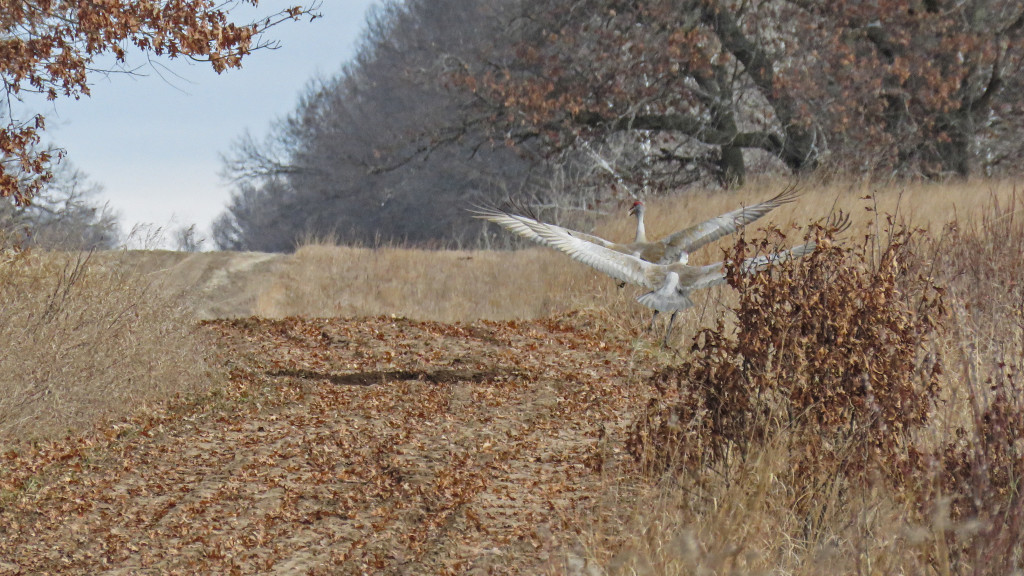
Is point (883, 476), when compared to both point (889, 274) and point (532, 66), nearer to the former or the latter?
point (889, 274)

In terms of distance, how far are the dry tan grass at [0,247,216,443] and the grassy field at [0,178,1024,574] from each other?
23 millimetres

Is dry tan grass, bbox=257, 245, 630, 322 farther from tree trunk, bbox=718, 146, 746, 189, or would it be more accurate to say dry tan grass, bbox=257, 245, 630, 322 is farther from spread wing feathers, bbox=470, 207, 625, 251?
spread wing feathers, bbox=470, 207, 625, 251

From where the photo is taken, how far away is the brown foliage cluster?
4.45 metres

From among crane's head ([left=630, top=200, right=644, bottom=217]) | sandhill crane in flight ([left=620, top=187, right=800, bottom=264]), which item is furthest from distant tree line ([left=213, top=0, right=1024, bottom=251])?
sandhill crane in flight ([left=620, top=187, right=800, bottom=264])

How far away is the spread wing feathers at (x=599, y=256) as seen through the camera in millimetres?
7027

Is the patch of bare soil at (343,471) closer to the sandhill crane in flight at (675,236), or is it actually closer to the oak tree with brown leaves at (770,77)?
the sandhill crane in flight at (675,236)

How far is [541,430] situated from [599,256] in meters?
1.47

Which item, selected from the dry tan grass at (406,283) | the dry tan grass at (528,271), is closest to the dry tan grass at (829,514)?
the dry tan grass at (528,271)

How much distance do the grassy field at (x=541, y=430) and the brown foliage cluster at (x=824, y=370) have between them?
14mm

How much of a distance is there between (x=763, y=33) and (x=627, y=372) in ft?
35.6

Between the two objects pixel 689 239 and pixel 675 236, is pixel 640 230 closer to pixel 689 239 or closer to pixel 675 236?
pixel 675 236

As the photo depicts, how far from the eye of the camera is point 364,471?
554 centimetres

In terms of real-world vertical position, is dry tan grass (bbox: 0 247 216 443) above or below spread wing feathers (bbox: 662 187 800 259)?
below

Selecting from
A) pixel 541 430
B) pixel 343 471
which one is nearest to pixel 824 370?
pixel 541 430
